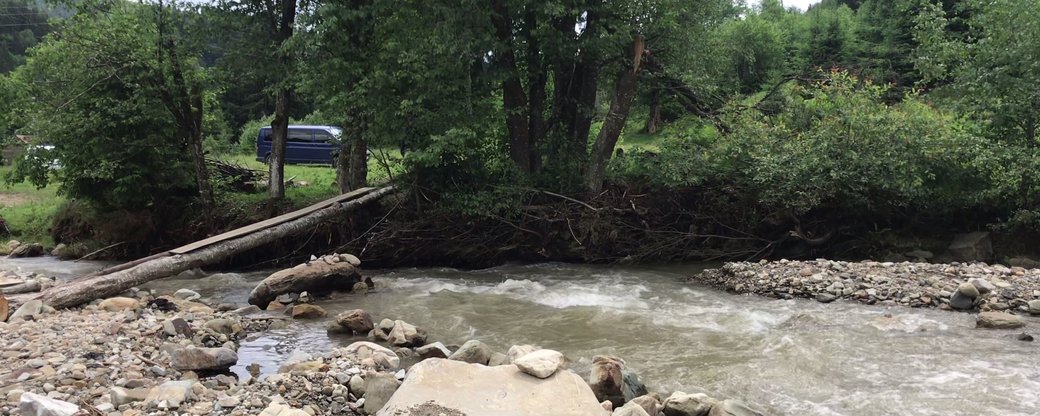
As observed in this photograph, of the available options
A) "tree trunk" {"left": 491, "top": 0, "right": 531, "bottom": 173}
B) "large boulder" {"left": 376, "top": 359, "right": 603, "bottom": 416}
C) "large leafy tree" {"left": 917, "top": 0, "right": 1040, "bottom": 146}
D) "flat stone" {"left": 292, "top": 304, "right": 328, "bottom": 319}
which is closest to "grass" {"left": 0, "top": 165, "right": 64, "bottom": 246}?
"flat stone" {"left": 292, "top": 304, "right": 328, "bottom": 319}

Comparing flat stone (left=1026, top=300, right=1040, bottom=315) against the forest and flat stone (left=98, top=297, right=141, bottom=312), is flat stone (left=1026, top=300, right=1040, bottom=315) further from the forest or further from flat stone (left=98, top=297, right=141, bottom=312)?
flat stone (left=98, top=297, right=141, bottom=312)

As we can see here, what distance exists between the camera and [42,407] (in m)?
4.62

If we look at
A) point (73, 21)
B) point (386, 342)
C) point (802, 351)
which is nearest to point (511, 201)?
point (386, 342)

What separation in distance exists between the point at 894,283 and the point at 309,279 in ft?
30.2

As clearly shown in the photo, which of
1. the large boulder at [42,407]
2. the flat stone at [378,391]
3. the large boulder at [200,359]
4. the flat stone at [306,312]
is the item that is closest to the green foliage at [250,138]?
the flat stone at [306,312]

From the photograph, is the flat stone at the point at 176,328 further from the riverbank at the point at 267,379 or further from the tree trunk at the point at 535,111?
the tree trunk at the point at 535,111

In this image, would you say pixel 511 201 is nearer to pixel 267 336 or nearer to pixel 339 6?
pixel 339 6

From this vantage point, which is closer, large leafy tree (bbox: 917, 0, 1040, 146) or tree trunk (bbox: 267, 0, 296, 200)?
large leafy tree (bbox: 917, 0, 1040, 146)

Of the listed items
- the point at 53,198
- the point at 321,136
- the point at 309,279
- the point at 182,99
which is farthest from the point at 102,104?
the point at 321,136

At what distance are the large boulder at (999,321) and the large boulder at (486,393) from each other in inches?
235

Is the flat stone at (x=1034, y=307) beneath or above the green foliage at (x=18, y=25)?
beneath

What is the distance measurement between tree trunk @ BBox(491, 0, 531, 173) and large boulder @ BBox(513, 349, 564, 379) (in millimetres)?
9389

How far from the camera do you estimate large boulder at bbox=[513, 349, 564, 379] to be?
18.7ft

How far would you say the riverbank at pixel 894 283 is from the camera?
31.4ft
